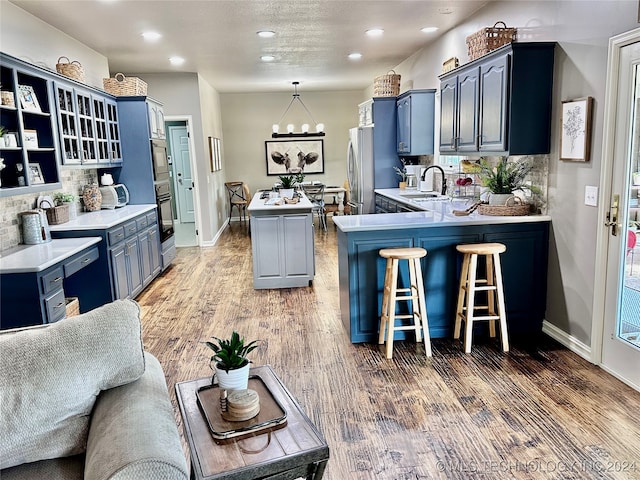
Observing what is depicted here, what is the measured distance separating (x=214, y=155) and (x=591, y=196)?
6460 millimetres

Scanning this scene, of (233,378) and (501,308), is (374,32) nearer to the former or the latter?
(501,308)

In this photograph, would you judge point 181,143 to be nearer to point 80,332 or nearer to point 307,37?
point 307,37

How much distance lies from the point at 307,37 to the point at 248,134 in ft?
17.3

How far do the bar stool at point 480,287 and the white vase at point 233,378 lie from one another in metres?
2.14

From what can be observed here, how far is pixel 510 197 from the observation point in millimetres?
3734

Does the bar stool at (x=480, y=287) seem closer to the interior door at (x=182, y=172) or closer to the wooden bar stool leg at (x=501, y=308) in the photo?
the wooden bar stool leg at (x=501, y=308)

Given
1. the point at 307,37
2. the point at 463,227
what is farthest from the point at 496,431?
the point at 307,37

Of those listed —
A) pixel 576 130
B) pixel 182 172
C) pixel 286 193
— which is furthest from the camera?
pixel 182 172

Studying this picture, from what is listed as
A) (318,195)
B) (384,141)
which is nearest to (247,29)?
(384,141)

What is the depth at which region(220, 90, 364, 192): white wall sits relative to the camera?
10164 mm

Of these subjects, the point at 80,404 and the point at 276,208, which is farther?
the point at 276,208

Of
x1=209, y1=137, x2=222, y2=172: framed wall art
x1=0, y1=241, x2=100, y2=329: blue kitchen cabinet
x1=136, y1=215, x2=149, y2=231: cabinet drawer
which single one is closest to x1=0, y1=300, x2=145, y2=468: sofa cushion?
x1=0, y1=241, x2=100, y2=329: blue kitchen cabinet

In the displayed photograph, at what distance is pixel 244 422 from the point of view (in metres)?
1.54

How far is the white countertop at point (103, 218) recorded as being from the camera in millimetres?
4125
